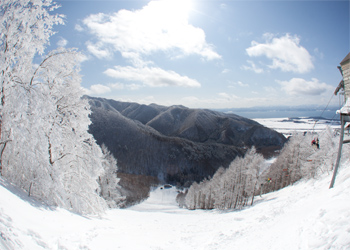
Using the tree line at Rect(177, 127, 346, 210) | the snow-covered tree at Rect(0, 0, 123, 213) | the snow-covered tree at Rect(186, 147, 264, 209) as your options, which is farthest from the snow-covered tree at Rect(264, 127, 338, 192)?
the snow-covered tree at Rect(0, 0, 123, 213)

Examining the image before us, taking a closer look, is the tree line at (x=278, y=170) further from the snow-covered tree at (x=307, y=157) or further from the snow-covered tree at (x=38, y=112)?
the snow-covered tree at (x=38, y=112)

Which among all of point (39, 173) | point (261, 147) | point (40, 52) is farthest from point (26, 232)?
point (261, 147)

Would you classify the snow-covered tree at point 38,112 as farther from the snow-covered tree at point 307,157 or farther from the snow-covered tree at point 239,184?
the snow-covered tree at point 239,184

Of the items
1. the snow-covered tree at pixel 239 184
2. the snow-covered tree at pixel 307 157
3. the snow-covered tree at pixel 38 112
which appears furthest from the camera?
the snow-covered tree at pixel 239 184

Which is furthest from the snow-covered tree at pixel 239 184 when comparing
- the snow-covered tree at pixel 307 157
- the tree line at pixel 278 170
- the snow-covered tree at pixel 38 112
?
the snow-covered tree at pixel 38 112

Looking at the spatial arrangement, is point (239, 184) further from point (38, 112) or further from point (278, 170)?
point (38, 112)

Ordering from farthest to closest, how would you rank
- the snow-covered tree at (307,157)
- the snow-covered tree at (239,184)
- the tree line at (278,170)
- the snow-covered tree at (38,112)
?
the snow-covered tree at (239,184), the tree line at (278,170), the snow-covered tree at (307,157), the snow-covered tree at (38,112)

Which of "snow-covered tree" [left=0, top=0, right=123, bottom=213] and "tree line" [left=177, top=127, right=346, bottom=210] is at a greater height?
"snow-covered tree" [left=0, top=0, right=123, bottom=213]

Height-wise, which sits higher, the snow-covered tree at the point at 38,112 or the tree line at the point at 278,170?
the snow-covered tree at the point at 38,112

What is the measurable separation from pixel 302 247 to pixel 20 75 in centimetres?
1345

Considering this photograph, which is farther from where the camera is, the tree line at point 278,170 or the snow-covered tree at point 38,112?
the tree line at point 278,170

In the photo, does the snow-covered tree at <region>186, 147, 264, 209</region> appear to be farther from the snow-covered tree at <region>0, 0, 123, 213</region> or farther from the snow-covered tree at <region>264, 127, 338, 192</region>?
the snow-covered tree at <region>0, 0, 123, 213</region>

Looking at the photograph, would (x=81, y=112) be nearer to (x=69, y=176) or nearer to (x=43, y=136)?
(x=43, y=136)

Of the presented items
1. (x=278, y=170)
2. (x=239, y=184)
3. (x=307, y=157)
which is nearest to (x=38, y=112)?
(x=239, y=184)
